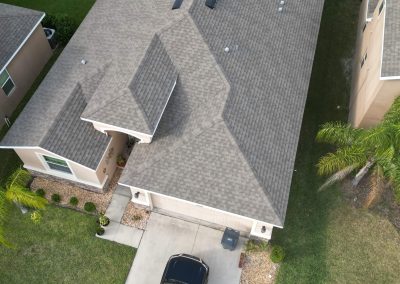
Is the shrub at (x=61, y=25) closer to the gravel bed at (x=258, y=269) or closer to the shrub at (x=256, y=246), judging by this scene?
the shrub at (x=256, y=246)

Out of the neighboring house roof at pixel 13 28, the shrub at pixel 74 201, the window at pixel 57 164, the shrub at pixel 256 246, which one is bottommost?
the shrub at pixel 256 246

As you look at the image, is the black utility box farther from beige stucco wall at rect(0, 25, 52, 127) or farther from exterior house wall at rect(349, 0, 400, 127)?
beige stucco wall at rect(0, 25, 52, 127)

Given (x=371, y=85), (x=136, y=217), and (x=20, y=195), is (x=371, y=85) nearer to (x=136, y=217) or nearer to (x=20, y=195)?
(x=136, y=217)

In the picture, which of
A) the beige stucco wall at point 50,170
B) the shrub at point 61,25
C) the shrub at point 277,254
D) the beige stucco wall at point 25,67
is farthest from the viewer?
the shrub at point 61,25

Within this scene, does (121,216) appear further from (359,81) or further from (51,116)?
(359,81)

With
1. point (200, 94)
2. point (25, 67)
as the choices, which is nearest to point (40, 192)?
point (25, 67)

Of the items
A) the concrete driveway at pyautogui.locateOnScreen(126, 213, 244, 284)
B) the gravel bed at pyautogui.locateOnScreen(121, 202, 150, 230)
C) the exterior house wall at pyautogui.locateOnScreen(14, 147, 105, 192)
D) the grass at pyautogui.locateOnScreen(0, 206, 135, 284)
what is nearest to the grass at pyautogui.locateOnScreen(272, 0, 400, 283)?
the concrete driveway at pyautogui.locateOnScreen(126, 213, 244, 284)

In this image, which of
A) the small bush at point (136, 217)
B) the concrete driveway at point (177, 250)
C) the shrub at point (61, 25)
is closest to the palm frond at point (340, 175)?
the concrete driveway at point (177, 250)
